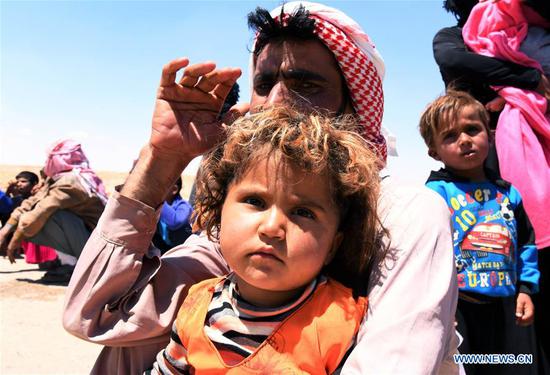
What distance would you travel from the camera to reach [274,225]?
4.71 ft

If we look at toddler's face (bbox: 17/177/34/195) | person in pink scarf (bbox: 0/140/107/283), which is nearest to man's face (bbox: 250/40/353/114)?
person in pink scarf (bbox: 0/140/107/283)

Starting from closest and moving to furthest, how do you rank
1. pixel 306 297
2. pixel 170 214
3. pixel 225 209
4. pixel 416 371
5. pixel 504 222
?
pixel 416 371, pixel 306 297, pixel 225 209, pixel 504 222, pixel 170 214

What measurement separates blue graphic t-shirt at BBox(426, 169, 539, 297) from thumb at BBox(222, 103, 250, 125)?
160cm

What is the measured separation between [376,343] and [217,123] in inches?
39.2

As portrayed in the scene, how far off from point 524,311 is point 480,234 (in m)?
0.52

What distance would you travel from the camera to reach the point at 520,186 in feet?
10.5

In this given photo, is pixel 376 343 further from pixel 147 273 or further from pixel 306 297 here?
pixel 147 273

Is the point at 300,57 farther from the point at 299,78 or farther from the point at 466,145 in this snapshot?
the point at 466,145

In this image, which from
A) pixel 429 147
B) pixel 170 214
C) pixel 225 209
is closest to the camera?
pixel 225 209

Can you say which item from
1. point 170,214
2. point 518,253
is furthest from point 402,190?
point 170,214

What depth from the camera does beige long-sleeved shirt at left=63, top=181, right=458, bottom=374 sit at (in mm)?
1306

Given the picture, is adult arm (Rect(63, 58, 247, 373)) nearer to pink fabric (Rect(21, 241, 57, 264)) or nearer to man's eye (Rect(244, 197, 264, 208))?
man's eye (Rect(244, 197, 264, 208))

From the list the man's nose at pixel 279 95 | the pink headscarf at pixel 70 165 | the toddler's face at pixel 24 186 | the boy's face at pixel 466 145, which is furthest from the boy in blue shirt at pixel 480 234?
the toddler's face at pixel 24 186

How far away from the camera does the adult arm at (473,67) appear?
3283 millimetres
